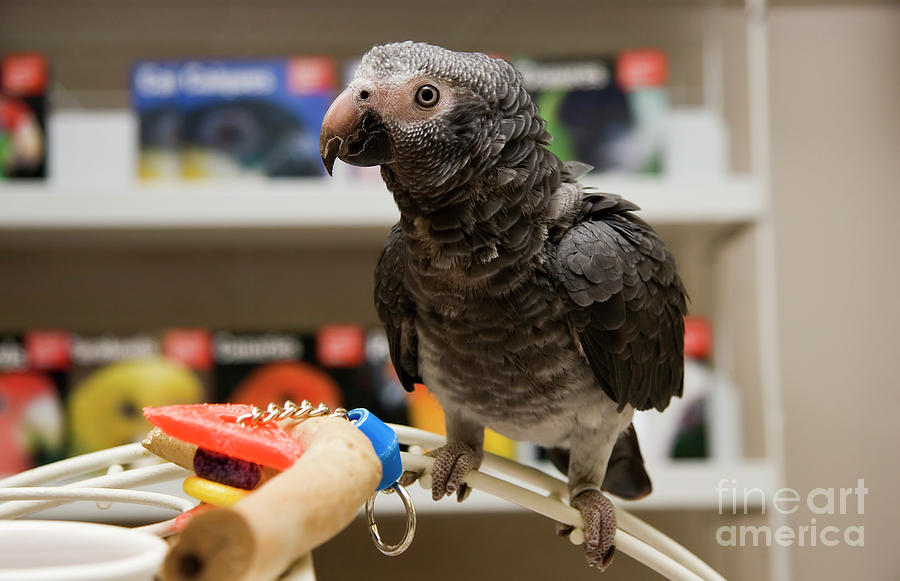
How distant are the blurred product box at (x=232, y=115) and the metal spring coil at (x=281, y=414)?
86 cm

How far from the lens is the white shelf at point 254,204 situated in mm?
1090

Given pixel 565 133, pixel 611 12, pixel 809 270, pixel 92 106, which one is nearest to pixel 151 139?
pixel 92 106

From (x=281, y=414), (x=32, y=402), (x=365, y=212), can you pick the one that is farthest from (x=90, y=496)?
(x=32, y=402)

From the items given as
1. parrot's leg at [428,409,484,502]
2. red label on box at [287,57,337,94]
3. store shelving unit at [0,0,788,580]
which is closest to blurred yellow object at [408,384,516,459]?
store shelving unit at [0,0,788,580]

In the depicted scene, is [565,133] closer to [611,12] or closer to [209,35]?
[611,12]

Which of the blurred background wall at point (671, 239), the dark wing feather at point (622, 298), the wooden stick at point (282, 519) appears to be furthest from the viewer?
the blurred background wall at point (671, 239)

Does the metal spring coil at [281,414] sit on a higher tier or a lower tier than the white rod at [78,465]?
higher

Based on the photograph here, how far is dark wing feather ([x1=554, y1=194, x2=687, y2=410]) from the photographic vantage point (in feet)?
2.13

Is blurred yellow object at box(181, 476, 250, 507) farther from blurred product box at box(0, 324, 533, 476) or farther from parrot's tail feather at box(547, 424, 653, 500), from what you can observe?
blurred product box at box(0, 324, 533, 476)

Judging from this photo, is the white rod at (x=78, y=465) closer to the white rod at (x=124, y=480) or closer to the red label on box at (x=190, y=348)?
the white rod at (x=124, y=480)

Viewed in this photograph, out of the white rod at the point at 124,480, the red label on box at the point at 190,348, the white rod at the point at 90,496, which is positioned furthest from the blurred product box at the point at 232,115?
the white rod at the point at 90,496

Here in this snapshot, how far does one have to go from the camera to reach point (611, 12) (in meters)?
1.42

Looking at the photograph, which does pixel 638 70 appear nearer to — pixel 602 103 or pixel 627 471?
pixel 602 103

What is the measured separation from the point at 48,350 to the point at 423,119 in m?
0.82
